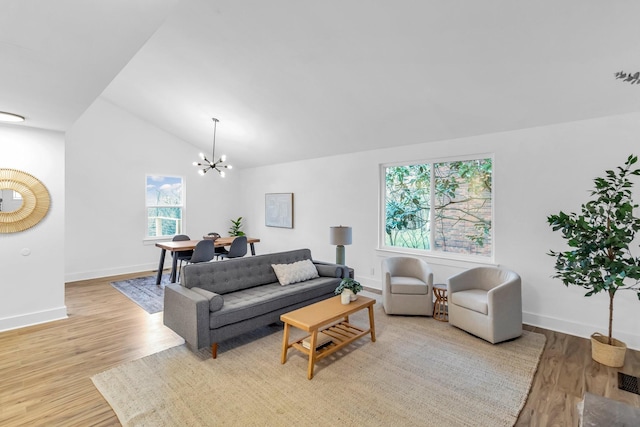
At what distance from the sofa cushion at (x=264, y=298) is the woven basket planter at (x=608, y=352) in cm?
271

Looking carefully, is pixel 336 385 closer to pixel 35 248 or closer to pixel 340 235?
pixel 340 235

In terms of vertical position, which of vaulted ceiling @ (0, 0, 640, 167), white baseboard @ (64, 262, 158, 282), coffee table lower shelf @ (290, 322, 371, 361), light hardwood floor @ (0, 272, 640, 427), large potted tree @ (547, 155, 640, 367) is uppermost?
vaulted ceiling @ (0, 0, 640, 167)

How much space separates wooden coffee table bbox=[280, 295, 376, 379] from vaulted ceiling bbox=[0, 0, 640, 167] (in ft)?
7.75

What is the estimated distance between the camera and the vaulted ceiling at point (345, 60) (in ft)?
6.03

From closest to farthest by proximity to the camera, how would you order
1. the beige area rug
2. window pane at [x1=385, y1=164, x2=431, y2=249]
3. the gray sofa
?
1. the beige area rug
2. the gray sofa
3. window pane at [x1=385, y1=164, x2=431, y2=249]

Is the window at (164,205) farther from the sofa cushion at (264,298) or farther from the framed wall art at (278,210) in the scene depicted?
the sofa cushion at (264,298)

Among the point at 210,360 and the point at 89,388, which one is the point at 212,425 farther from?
the point at 89,388

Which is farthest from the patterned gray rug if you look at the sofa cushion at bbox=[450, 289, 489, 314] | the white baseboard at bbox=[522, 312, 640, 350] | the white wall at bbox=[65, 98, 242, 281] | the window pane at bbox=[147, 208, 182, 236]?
the white baseboard at bbox=[522, 312, 640, 350]

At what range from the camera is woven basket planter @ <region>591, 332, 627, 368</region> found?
268 centimetres

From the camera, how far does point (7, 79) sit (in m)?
2.19

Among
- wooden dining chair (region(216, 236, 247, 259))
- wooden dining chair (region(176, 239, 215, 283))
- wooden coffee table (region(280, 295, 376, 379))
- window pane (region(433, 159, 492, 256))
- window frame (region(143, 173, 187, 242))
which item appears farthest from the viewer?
window frame (region(143, 173, 187, 242))

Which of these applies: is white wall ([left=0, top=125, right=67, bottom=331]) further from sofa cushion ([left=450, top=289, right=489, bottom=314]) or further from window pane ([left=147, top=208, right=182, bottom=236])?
sofa cushion ([left=450, top=289, right=489, bottom=314])

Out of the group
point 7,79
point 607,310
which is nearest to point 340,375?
point 607,310

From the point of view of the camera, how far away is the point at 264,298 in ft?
10.7
